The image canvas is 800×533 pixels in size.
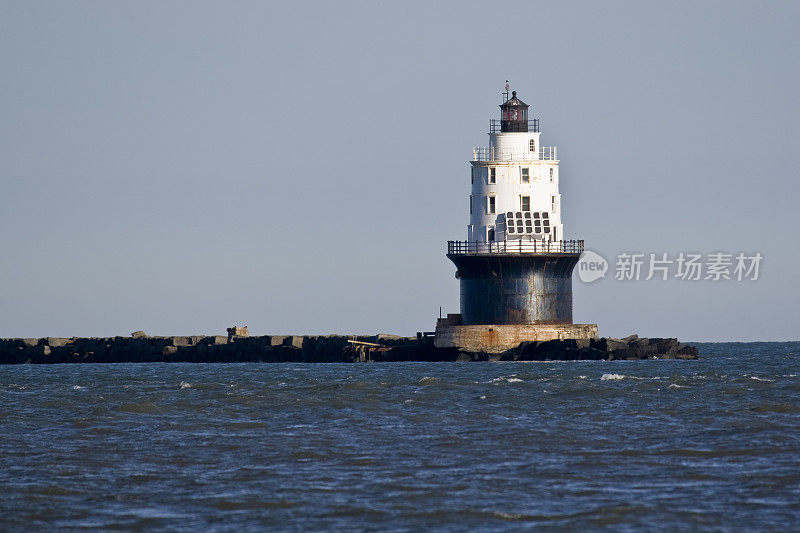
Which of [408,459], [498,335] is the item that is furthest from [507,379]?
[408,459]

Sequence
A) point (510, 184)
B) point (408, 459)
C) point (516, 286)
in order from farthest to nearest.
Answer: point (510, 184) < point (516, 286) < point (408, 459)

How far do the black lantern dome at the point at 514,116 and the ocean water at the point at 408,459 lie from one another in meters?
24.7

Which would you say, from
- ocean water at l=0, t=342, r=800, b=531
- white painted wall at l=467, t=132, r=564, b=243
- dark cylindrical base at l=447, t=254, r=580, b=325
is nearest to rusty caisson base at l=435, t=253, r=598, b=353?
dark cylindrical base at l=447, t=254, r=580, b=325

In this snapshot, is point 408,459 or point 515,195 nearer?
point 408,459

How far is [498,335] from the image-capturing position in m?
59.7

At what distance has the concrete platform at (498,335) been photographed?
196 ft

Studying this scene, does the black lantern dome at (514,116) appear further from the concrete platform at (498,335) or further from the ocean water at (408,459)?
the ocean water at (408,459)

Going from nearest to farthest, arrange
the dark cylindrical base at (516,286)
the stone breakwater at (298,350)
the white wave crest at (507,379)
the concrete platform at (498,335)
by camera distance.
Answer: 1. the white wave crest at (507,379)
2. the concrete platform at (498,335)
3. the dark cylindrical base at (516,286)
4. the stone breakwater at (298,350)

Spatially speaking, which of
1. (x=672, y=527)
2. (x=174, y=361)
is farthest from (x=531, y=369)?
(x=672, y=527)

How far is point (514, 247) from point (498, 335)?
419 centimetres

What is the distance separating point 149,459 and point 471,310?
129 ft

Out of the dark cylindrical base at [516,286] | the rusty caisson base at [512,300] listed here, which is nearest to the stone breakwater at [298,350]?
the rusty caisson base at [512,300]

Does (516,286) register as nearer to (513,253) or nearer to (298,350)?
(513,253)

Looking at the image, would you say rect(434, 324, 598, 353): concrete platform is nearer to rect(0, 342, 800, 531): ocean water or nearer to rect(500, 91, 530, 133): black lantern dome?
rect(500, 91, 530, 133): black lantern dome
